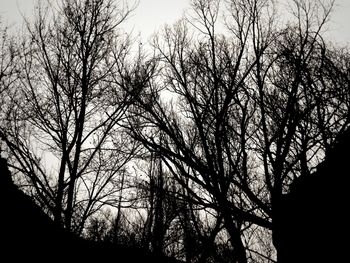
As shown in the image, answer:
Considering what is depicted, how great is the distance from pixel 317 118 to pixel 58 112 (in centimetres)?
801

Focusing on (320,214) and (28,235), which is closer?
(28,235)

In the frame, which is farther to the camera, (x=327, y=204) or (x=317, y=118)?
(x=317, y=118)

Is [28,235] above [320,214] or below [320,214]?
below

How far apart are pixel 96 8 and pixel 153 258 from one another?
8.09 m

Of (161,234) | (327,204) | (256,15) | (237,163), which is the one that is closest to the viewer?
(327,204)

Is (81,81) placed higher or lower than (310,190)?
higher

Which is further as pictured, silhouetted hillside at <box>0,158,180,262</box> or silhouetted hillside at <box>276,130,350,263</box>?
silhouetted hillside at <box>276,130,350,263</box>

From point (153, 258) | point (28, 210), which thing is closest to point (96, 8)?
point (28, 210)

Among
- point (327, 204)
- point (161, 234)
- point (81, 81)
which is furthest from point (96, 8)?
point (161, 234)

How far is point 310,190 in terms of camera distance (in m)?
6.38

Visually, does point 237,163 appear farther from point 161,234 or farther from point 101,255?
point 161,234

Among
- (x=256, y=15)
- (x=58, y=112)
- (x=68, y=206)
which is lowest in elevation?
(x=68, y=206)

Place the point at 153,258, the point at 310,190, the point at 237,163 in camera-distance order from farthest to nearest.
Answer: the point at 237,163 < the point at 153,258 < the point at 310,190

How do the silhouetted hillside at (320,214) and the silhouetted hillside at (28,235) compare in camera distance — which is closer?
the silhouetted hillside at (28,235)
